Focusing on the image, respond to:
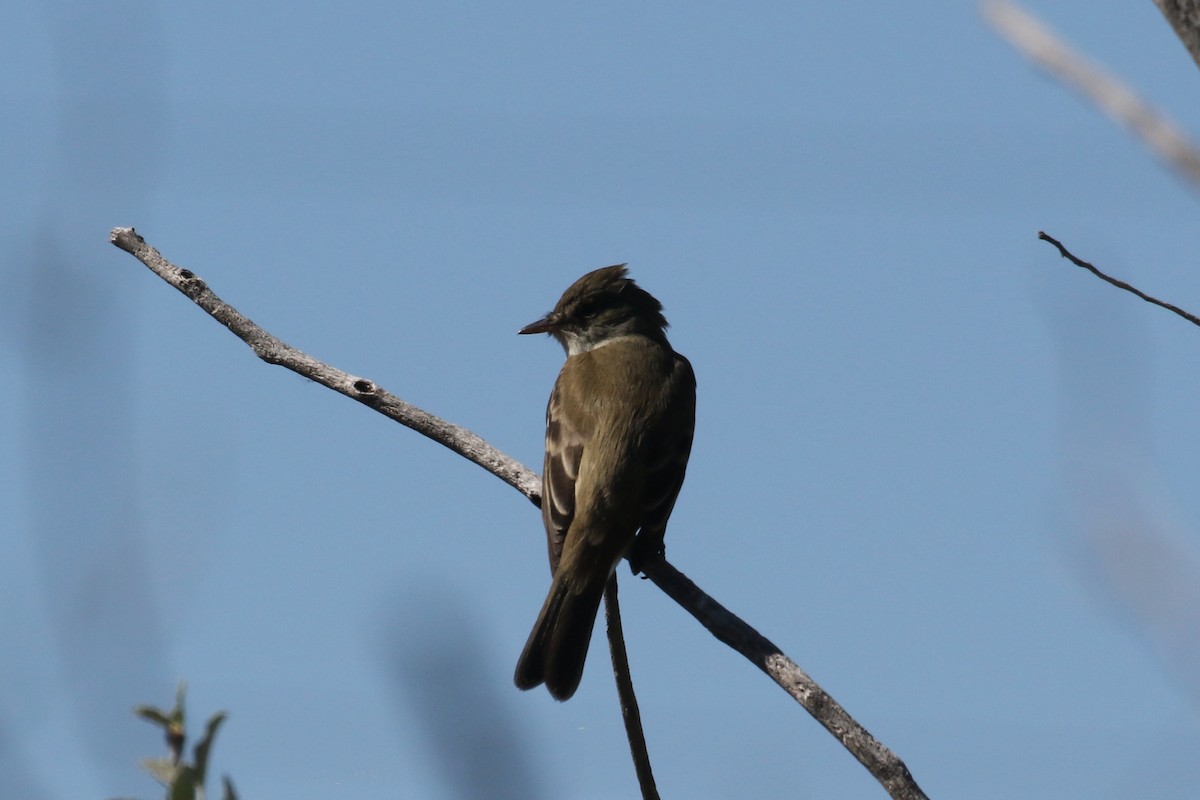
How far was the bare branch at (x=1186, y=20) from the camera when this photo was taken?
2.46 meters

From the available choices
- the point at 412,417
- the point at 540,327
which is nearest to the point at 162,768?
the point at 412,417

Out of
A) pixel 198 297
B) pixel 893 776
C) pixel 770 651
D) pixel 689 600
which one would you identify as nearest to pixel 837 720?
pixel 893 776

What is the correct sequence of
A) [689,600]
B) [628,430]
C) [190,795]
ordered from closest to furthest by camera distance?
[190,795] → [689,600] → [628,430]

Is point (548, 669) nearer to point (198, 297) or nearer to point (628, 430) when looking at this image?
point (628, 430)

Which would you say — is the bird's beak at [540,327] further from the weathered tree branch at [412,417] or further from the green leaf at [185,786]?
the green leaf at [185,786]

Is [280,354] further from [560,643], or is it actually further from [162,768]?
[162,768]

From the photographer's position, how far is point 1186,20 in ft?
8.11

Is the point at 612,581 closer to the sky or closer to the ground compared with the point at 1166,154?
closer to the sky

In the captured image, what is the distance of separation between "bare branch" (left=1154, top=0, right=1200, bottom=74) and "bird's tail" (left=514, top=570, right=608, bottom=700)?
3.79 meters

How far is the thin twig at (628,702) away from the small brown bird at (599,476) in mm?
1005

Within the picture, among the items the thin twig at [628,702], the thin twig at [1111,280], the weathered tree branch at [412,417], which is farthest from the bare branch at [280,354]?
the thin twig at [1111,280]

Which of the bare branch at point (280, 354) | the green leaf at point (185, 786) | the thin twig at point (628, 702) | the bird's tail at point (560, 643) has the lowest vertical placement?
the green leaf at point (185, 786)

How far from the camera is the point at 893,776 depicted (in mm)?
3113

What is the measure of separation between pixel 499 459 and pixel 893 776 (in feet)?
8.82
